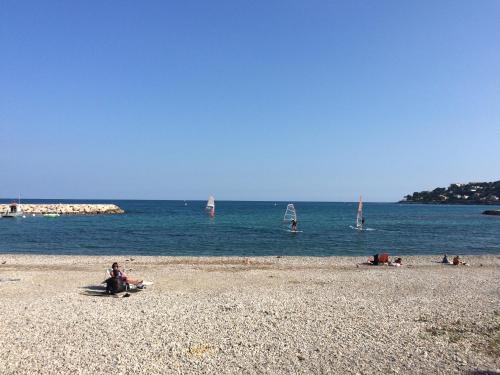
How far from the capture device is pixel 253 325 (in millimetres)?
11102

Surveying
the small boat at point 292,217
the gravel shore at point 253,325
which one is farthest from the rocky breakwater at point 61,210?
the gravel shore at point 253,325

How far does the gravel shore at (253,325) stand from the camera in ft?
28.4

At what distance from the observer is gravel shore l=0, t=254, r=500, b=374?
865 cm

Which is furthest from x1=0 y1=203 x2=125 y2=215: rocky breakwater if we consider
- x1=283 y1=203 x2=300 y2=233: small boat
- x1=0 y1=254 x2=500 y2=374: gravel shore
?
x1=0 y1=254 x2=500 y2=374: gravel shore

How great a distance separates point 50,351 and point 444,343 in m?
8.68

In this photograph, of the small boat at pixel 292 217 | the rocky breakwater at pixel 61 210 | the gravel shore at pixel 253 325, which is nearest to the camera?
the gravel shore at pixel 253 325

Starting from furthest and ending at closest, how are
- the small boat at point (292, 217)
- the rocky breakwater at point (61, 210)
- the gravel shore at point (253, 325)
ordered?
1. the rocky breakwater at point (61, 210)
2. the small boat at point (292, 217)
3. the gravel shore at point (253, 325)

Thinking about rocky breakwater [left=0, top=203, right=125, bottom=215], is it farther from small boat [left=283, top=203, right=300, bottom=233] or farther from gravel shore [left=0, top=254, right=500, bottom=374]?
gravel shore [left=0, top=254, right=500, bottom=374]

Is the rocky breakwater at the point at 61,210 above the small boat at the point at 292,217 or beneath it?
beneath

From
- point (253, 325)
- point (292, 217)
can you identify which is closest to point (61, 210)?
point (292, 217)

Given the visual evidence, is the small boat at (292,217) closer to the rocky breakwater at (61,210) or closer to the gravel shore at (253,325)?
the gravel shore at (253,325)

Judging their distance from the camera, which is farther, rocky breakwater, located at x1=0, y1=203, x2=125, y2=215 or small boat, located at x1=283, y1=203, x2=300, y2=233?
rocky breakwater, located at x1=0, y1=203, x2=125, y2=215

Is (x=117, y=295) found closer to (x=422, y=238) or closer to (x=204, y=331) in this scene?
(x=204, y=331)

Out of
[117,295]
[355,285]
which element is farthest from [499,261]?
[117,295]
